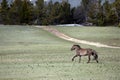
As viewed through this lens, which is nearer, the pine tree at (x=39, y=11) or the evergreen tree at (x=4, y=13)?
the evergreen tree at (x=4, y=13)

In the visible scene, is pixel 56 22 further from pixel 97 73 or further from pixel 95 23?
pixel 97 73

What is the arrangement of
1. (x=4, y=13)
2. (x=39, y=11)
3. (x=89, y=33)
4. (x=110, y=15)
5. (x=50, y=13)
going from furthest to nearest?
(x=50, y=13) < (x=39, y=11) < (x=4, y=13) < (x=110, y=15) < (x=89, y=33)

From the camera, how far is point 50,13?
10781 cm

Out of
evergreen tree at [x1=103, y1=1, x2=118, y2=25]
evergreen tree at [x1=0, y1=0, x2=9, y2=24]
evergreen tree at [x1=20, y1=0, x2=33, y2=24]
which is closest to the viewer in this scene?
evergreen tree at [x1=103, y1=1, x2=118, y2=25]

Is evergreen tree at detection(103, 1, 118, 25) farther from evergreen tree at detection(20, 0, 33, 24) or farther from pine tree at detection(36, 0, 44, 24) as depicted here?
pine tree at detection(36, 0, 44, 24)

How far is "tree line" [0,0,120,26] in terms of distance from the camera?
92.1 meters

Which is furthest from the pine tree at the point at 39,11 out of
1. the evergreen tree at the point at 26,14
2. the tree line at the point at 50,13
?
the evergreen tree at the point at 26,14

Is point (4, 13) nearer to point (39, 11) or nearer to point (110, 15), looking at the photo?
point (39, 11)

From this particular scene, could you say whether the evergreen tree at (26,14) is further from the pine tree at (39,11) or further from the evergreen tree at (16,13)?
the pine tree at (39,11)

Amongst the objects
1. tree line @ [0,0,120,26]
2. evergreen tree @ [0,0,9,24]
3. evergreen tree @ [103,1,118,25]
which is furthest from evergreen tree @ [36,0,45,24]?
evergreen tree @ [103,1,118,25]

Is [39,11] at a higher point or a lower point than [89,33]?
higher

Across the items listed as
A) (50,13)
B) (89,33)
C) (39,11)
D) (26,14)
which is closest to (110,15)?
(26,14)

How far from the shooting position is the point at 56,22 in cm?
10875

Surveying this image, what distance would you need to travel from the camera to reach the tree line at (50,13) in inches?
3625
